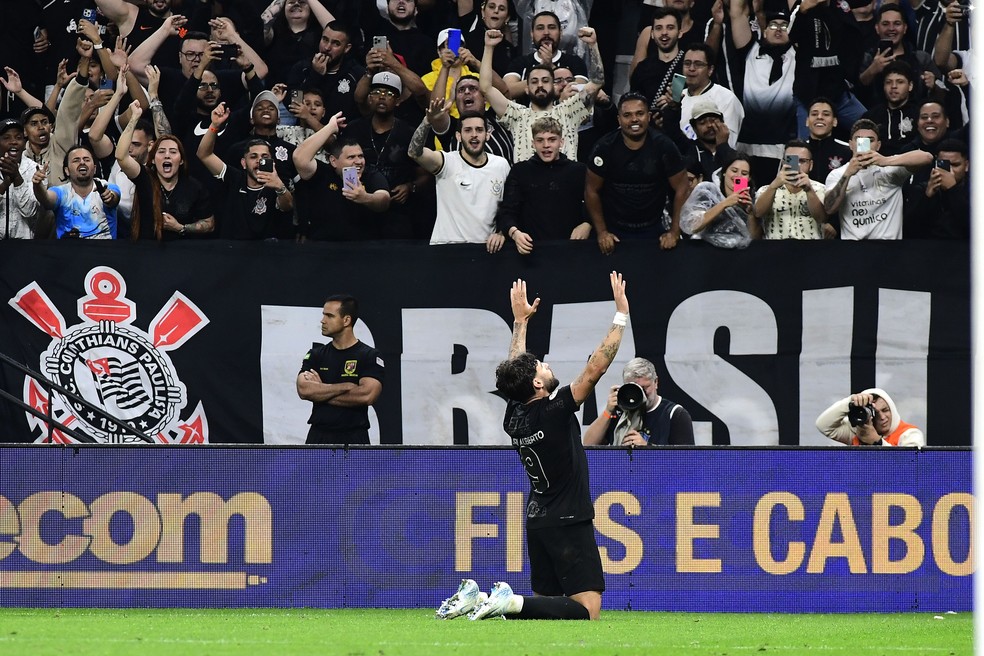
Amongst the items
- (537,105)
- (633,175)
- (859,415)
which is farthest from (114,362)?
(859,415)

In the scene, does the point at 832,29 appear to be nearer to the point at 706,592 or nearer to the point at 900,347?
the point at 900,347

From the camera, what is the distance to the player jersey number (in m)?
8.44

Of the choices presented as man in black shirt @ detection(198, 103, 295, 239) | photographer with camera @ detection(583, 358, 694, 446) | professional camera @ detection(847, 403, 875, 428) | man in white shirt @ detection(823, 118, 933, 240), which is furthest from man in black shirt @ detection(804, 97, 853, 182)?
man in black shirt @ detection(198, 103, 295, 239)

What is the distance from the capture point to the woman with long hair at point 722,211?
11953mm

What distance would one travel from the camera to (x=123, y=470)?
10.3 metres

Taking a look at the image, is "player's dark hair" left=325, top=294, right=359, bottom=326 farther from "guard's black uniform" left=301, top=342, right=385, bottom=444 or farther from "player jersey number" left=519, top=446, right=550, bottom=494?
"player jersey number" left=519, top=446, right=550, bottom=494

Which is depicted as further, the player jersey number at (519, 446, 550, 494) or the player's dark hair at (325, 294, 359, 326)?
the player's dark hair at (325, 294, 359, 326)

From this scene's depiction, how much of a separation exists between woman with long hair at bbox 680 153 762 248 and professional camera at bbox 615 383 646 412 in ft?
7.52

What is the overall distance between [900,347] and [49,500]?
6.80m

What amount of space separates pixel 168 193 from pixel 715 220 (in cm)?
474

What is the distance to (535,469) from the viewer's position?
8.48 meters

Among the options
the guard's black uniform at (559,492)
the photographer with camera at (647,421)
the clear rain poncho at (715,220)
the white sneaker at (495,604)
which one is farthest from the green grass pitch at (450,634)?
the clear rain poncho at (715,220)

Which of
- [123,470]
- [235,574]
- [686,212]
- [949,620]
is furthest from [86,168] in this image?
[949,620]

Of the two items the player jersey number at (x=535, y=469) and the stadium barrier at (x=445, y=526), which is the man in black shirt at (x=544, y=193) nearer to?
the stadium barrier at (x=445, y=526)
